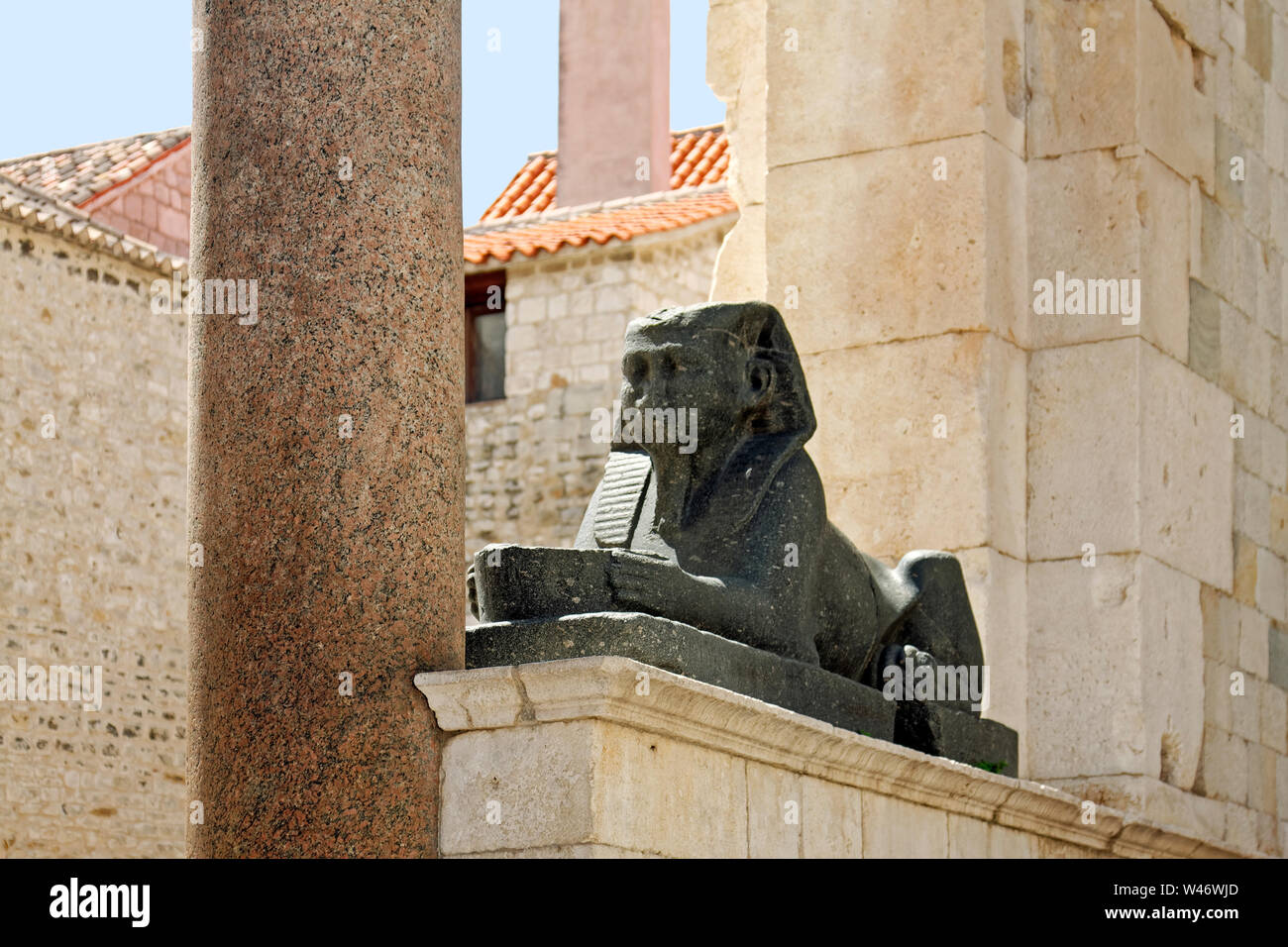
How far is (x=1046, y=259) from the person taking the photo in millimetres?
6777

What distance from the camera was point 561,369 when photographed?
1784 cm

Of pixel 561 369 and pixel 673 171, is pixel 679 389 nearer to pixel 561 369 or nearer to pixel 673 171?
pixel 561 369

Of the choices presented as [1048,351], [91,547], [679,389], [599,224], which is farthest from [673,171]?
[679,389]

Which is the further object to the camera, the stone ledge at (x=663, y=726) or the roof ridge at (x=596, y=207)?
the roof ridge at (x=596, y=207)

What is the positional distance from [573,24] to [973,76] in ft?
39.0

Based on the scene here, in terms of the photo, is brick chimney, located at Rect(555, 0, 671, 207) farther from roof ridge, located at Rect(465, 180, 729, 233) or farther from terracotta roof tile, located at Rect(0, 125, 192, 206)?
terracotta roof tile, located at Rect(0, 125, 192, 206)

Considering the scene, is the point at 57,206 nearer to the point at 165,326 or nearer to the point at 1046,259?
the point at 165,326

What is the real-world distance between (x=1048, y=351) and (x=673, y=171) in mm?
12853

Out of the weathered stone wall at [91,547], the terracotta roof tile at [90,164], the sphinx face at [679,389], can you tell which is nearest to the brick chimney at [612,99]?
the terracotta roof tile at [90,164]

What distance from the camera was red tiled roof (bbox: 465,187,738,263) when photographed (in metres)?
17.2

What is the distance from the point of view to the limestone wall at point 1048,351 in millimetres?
6461

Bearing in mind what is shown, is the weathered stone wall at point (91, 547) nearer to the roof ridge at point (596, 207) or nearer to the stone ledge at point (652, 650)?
the roof ridge at point (596, 207)

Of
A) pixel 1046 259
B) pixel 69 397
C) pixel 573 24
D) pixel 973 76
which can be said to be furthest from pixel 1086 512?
pixel 573 24

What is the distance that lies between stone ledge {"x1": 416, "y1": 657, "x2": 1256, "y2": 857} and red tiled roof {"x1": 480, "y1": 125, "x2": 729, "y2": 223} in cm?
1416
